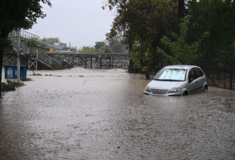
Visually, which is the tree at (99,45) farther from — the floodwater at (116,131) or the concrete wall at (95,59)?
the floodwater at (116,131)

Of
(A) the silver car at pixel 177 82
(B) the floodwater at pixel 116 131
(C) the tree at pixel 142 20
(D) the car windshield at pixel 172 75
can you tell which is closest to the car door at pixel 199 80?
(A) the silver car at pixel 177 82

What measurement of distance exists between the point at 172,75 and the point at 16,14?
7462 millimetres

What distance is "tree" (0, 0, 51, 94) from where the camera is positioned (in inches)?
416

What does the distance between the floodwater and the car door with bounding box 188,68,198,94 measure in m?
2.89

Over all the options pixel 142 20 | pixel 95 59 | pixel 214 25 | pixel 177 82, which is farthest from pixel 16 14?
pixel 95 59

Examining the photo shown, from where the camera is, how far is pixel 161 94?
44.7 ft

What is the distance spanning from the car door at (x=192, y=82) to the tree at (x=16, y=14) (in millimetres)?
6901

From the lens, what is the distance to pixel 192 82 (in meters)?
14.4

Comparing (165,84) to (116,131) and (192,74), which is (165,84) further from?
(116,131)

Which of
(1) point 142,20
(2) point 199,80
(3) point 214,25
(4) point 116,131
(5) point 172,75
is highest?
(1) point 142,20

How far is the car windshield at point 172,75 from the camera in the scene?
14445 mm

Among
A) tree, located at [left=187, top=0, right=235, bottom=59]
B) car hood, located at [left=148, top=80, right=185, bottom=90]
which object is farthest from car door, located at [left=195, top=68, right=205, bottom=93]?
tree, located at [left=187, top=0, right=235, bottom=59]

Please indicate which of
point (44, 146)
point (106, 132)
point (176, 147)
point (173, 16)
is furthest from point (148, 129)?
point (173, 16)

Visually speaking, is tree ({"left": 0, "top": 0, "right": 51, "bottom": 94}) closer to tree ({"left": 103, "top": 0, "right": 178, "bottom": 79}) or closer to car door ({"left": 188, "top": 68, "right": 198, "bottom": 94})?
car door ({"left": 188, "top": 68, "right": 198, "bottom": 94})
